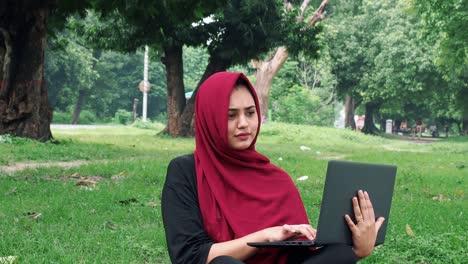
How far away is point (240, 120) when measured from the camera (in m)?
2.68

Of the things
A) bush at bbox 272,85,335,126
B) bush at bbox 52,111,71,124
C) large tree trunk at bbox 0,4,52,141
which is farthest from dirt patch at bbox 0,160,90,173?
bush at bbox 52,111,71,124

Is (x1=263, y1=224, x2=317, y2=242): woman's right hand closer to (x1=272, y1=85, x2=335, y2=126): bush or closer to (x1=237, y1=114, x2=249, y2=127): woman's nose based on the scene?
(x1=237, y1=114, x2=249, y2=127): woman's nose

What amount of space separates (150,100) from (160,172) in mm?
55489

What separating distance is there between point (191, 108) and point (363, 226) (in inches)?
806

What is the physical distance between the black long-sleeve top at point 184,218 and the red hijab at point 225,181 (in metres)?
0.04

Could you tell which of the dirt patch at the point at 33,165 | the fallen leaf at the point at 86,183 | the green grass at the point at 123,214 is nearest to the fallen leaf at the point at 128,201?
the green grass at the point at 123,214

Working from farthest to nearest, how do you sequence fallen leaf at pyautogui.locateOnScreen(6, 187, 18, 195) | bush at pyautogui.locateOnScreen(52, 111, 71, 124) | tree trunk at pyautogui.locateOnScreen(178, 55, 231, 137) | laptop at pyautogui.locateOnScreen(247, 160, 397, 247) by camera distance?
bush at pyautogui.locateOnScreen(52, 111, 71, 124)
tree trunk at pyautogui.locateOnScreen(178, 55, 231, 137)
fallen leaf at pyautogui.locateOnScreen(6, 187, 18, 195)
laptop at pyautogui.locateOnScreen(247, 160, 397, 247)

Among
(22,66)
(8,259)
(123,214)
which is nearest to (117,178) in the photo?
(123,214)

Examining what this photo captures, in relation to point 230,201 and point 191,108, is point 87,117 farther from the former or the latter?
point 230,201

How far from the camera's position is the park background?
5.62m

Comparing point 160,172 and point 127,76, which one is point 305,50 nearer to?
point 160,172

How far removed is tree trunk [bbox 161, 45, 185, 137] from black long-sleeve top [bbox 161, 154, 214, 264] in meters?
20.2

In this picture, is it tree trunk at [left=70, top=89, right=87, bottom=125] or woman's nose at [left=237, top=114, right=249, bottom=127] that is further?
tree trunk at [left=70, top=89, right=87, bottom=125]

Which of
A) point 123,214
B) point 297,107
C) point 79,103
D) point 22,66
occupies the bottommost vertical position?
point 123,214
